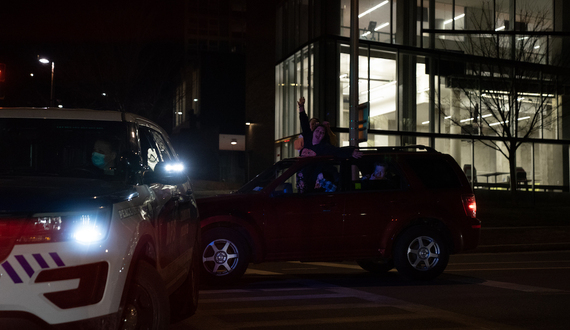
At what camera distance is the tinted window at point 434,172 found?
8.88 metres

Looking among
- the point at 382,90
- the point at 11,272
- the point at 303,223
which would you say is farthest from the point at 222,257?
the point at 382,90

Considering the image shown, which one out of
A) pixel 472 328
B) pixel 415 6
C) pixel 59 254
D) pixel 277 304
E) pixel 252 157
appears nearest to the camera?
pixel 59 254

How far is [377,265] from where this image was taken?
948 centimetres

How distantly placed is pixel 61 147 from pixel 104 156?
0.36m

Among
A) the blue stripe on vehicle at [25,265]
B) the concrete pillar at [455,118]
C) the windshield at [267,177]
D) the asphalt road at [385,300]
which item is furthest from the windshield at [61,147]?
the concrete pillar at [455,118]

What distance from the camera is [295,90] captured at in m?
29.3

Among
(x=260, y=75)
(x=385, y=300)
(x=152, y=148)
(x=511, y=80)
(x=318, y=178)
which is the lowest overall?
(x=385, y=300)

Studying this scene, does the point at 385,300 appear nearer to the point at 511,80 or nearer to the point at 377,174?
the point at 377,174

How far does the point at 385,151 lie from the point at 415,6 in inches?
837

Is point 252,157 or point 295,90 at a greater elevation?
point 295,90

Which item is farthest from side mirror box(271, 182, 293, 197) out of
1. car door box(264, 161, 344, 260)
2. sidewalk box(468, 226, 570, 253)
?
sidewalk box(468, 226, 570, 253)

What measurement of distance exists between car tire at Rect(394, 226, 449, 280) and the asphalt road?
16 centimetres

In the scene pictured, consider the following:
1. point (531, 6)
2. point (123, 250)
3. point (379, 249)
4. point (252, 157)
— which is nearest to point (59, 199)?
point (123, 250)

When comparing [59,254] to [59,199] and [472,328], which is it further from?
[472,328]
